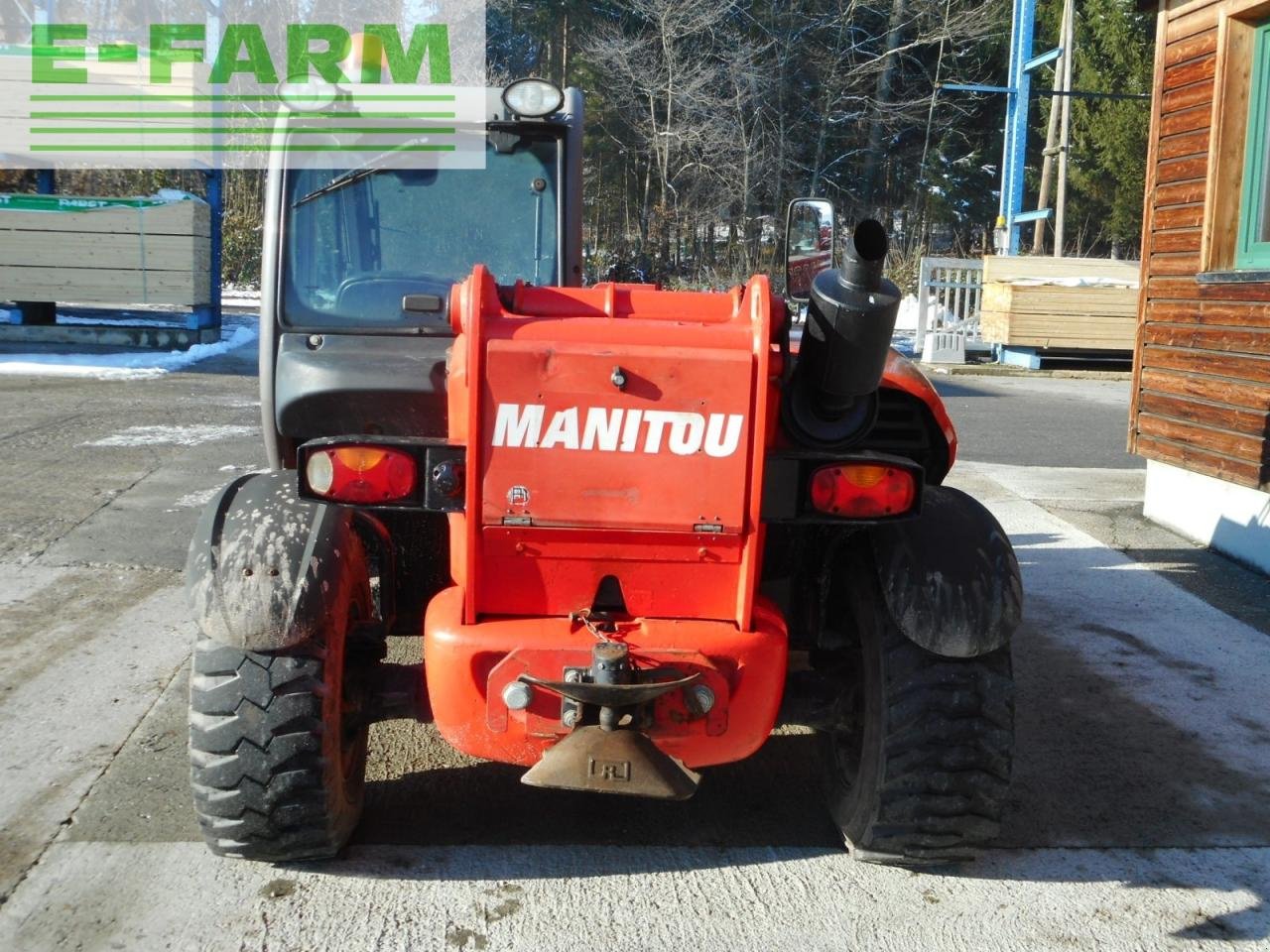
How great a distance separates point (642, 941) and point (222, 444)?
7491 mm

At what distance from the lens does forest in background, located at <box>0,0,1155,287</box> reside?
27312mm

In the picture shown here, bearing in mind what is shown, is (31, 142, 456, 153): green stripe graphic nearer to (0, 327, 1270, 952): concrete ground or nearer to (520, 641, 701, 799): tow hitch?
(0, 327, 1270, 952): concrete ground

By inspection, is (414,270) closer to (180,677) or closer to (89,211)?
(180,677)

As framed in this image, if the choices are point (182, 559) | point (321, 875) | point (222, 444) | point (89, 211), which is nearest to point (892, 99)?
point (89, 211)

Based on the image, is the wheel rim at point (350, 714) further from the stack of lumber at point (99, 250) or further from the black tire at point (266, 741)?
the stack of lumber at point (99, 250)

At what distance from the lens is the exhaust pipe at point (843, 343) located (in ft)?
9.30

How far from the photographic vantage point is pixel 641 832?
11.7ft

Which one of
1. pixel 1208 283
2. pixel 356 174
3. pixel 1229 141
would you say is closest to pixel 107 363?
pixel 356 174

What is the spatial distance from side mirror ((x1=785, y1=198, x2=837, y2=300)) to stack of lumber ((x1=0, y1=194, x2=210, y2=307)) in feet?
45.6

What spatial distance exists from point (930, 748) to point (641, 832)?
3.04 feet

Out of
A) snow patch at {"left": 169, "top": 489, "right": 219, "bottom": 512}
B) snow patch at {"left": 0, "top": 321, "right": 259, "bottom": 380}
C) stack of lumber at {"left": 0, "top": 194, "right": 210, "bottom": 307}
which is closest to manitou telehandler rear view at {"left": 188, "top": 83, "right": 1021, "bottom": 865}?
snow patch at {"left": 169, "top": 489, "right": 219, "bottom": 512}

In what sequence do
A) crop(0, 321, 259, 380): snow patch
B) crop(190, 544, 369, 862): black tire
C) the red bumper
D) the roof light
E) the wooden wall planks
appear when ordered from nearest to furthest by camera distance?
1. the red bumper
2. crop(190, 544, 369, 862): black tire
3. the roof light
4. the wooden wall planks
5. crop(0, 321, 259, 380): snow patch

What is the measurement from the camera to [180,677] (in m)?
4.69

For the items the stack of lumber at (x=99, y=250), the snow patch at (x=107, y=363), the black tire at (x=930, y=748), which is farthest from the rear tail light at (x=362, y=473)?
the stack of lumber at (x=99, y=250)
